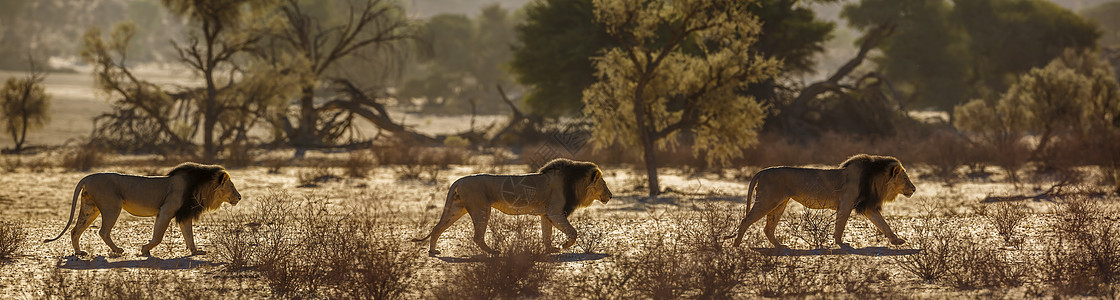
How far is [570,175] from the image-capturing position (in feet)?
33.3

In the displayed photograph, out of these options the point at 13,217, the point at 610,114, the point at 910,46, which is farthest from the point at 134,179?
the point at 910,46

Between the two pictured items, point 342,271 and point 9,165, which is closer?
point 342,271

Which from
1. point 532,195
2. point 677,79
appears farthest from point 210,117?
point 532,195

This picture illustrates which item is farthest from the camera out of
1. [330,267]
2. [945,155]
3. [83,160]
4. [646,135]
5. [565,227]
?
[945,155]

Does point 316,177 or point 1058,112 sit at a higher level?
point 1058,112

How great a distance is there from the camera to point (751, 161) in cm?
2427

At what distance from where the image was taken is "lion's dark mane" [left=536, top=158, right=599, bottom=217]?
10.1 m

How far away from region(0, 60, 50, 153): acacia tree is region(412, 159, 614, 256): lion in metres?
22.9

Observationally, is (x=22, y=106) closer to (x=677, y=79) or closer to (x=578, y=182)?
(x=677, y=79)

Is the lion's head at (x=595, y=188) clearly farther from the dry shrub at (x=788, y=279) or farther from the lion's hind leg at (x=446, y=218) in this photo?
the dry shrub at (x=788, y=279)

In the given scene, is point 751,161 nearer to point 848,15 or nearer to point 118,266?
point 118,266

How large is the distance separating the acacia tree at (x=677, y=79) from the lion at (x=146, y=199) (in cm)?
1025

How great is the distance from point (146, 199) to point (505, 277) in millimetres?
3946

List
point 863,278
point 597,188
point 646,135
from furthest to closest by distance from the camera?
point 646,135
point 597,188
point 863,278
